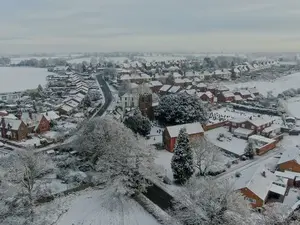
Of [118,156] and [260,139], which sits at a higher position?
[118,156]

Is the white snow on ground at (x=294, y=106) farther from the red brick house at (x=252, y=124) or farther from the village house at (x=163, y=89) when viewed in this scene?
the village house at (x=163, y=89)

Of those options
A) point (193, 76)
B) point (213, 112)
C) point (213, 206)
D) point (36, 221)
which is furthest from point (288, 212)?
point (193, 76)

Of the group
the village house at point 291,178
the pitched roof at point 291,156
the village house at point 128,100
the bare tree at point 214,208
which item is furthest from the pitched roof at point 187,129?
the village house at point 128,100

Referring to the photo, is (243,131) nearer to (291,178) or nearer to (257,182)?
(291,178)

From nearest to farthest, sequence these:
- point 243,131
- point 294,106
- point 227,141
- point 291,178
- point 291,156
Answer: point 291,178
point 291,156
point 227,141
point 243,131
point 294,106

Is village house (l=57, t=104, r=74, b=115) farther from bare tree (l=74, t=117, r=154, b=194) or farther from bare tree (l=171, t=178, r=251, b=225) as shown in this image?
bare tree (l=171, t=178, r=251, b=225)

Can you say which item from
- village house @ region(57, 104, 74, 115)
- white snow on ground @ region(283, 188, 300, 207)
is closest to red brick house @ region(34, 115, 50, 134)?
village house @ region(57, 104, 74, 115)

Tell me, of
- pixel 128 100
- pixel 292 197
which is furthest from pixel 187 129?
pixel 128 100
